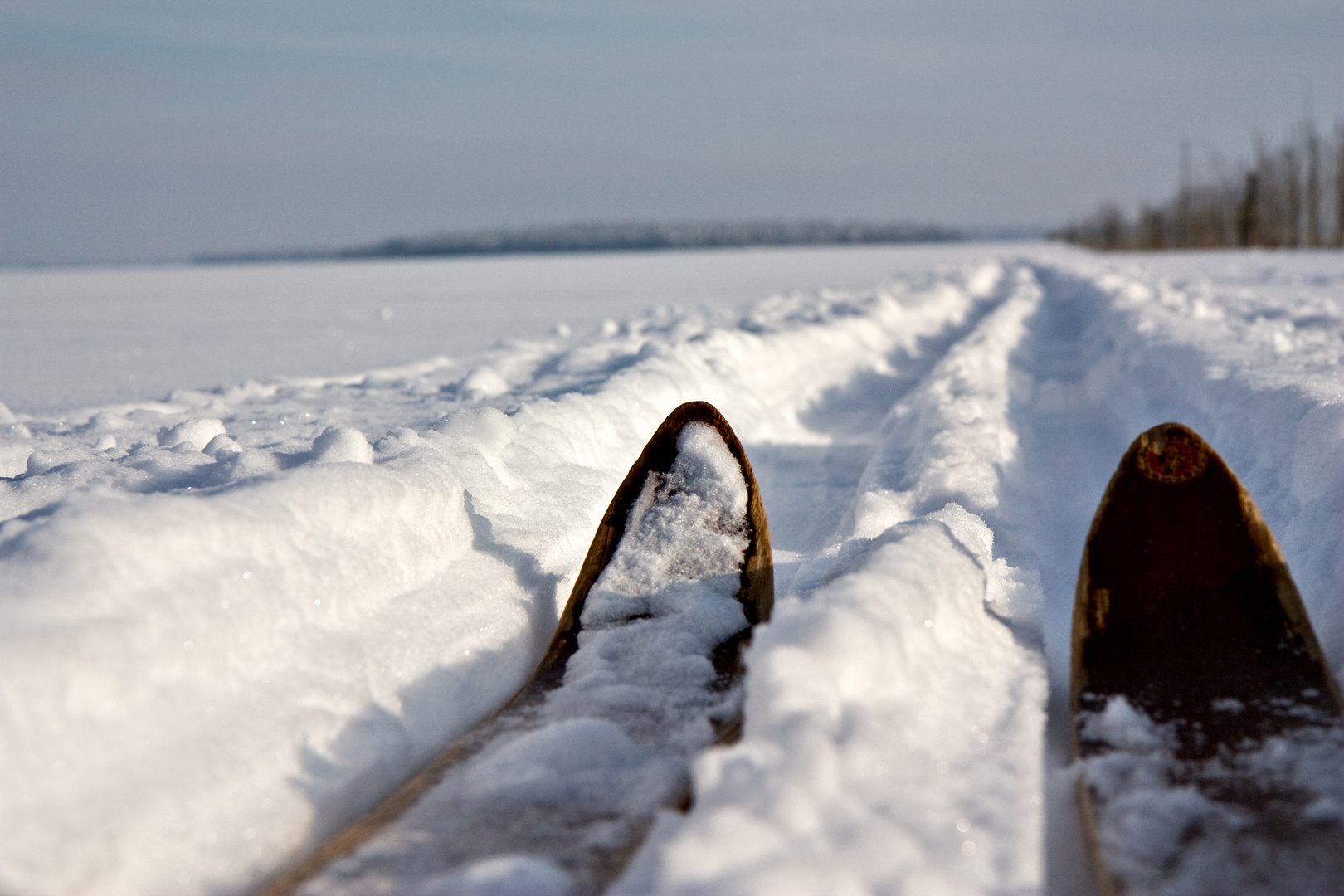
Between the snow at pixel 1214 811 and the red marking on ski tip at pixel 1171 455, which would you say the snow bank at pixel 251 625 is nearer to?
Result: the snow at pixel 1214 811

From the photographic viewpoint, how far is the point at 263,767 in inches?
60.8

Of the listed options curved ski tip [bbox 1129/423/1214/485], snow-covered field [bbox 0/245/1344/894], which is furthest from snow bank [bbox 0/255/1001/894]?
curved ski tip [bbox 1129/423/1214/485]

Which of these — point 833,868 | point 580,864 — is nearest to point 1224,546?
point 833,868

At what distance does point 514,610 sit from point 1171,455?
5.09ft

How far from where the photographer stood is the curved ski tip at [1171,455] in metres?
2.04

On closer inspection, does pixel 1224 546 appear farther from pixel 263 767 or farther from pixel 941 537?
pixel 263 767

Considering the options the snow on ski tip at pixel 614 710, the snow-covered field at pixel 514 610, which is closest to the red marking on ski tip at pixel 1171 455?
the snow-covered field at pixel 514 610

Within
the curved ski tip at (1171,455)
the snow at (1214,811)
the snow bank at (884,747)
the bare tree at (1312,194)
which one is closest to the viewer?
the snow bank at (884,747)

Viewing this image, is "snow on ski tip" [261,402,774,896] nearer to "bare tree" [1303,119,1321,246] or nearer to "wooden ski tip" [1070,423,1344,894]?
"wooden ski tip" [1070,423,1344,894]

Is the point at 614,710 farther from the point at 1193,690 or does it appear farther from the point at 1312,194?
the point at 1312,194

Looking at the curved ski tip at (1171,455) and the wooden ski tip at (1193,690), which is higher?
the curved ski tip at (1171,455)

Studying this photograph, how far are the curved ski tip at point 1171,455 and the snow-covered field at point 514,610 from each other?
40 centimetres

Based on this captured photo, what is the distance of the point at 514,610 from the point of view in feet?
7.38

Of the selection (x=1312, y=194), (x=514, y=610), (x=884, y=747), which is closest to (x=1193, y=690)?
(x=884, y=747)
